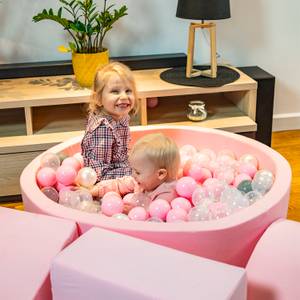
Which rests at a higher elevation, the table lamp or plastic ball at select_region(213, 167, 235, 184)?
the table lamp

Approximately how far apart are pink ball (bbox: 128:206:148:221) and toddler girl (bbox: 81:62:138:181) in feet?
0.88

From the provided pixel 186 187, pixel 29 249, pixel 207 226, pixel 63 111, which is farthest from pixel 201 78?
pixel 29 249

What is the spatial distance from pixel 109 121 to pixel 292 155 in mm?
1164

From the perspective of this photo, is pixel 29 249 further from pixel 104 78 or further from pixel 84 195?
pixel 104 78

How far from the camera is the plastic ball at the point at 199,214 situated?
5.41 feet

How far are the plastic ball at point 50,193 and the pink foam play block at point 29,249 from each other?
26cm

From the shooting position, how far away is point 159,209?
1747 mm

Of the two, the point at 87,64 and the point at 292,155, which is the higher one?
the point at 87,64

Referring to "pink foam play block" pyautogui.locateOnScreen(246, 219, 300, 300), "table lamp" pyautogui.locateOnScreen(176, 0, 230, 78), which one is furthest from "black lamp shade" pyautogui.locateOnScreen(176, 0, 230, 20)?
"pink foam play block" pyautogui.locateOnScreen(246, 219, 300, 300)

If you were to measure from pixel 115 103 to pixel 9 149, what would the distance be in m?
0.60

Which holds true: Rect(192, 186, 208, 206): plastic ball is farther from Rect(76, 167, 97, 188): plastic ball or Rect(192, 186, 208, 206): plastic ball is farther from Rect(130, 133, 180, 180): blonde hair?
Rect(76, 167, 97, 188): plastic ball

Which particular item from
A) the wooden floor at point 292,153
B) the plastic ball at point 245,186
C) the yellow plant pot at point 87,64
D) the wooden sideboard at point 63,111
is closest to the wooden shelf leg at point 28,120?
the wooden sideboard at point 63,111

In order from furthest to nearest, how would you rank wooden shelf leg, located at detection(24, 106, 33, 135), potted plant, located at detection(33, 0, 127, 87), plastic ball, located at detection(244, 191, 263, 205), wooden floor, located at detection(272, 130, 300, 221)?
potted plant, located at detection(33, 0, 127, 87), wooden shelf leg, located at detection(24, 106, 33, 135), wooden floor, located at detection(272, 130, 300, 221), plastic ball, located at detection(244, 191, 263, 205)

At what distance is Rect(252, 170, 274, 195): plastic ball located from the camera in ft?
5.93
